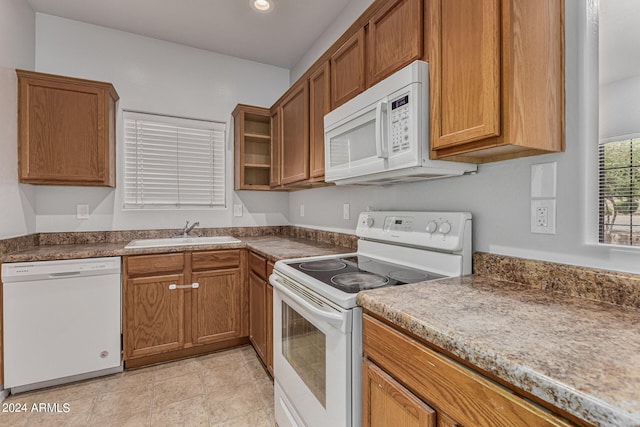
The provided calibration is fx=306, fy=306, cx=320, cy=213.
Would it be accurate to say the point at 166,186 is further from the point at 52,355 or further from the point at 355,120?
the point at 355,120

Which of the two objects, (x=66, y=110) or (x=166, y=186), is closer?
(x=66, y=110)

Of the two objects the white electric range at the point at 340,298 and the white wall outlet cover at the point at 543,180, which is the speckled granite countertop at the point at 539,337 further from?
the white wall outlet cover at the point at 543,180

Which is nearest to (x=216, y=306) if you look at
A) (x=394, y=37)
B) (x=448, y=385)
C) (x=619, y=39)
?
(x=448, y=385)

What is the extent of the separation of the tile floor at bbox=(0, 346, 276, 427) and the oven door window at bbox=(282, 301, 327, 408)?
53 centimetres

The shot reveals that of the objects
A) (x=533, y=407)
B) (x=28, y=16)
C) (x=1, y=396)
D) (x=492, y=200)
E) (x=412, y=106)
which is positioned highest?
(x=28, y=16)

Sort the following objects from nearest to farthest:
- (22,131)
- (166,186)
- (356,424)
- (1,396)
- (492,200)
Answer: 1. (356,424)
2. (492,200)
3. (1,396)
4. (22,131)
5. (166,186)

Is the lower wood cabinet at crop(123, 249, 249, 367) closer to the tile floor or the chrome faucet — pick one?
the tile floor

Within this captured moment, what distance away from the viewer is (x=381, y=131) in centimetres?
136

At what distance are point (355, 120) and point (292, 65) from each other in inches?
84.0

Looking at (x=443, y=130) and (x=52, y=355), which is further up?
(x=443, y=130)

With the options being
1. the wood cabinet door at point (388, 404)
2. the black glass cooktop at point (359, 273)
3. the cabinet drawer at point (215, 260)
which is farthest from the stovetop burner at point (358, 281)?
the cabinet drawer at point (215, 260)

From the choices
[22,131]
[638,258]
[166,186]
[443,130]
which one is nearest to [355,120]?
[443,130]

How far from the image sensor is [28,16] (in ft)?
7.59

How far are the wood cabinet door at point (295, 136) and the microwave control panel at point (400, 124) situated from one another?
999mm
